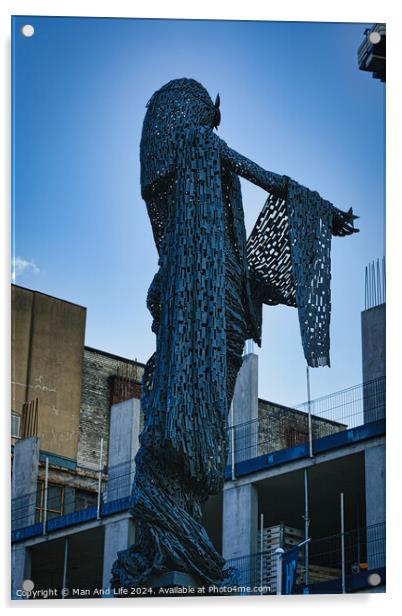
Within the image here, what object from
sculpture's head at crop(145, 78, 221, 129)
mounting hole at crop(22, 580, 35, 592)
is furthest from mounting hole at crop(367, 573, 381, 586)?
sculpture's head at crop(145, 78, 221, 129)

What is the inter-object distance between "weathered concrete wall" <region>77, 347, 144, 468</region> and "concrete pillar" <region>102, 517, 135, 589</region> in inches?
38.4

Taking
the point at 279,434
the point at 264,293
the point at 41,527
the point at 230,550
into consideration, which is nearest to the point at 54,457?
the point at 41,527

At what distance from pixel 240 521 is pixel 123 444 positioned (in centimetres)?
162

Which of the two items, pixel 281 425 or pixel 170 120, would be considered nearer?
pixel 170 120

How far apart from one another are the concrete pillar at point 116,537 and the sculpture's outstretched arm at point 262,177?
17.7ft

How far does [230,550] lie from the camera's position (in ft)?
47.8

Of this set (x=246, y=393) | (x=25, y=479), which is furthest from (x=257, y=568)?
(x=25, y=479)

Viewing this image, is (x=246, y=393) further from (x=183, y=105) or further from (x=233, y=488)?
(x=183, y=105)

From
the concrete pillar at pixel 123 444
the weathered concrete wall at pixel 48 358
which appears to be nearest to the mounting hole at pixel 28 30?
the weathered concrete wall at pixel 48 358

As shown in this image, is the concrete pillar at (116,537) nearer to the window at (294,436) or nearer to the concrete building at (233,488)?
the concrete building at (233,488)

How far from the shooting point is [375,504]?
12547 millimetres

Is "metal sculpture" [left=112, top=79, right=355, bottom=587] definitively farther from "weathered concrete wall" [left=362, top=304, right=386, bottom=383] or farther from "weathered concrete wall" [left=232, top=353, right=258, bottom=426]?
"weathered concrete wall" [left=232, top=353, right=258, bottom=426]

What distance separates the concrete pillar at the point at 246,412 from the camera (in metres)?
15.4

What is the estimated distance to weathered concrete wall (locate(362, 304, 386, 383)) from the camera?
36.2ft
